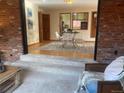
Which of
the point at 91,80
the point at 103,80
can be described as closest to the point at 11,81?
the point at 91,80

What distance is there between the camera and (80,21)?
9109mm

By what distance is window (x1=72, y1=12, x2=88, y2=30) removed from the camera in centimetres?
899

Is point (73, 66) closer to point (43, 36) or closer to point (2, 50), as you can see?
point (2, 50)

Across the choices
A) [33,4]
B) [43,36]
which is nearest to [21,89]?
[33,4]

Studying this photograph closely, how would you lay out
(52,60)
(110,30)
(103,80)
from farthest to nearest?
(52,60), (110,30), (103,80)

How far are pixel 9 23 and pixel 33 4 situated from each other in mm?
3433

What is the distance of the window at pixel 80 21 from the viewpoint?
8991mm

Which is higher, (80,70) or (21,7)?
(21,7)

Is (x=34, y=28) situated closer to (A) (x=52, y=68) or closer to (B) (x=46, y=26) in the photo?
(B) (x=46, y=26)

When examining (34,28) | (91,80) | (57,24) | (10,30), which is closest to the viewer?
(91,80)

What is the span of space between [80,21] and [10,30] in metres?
5.66

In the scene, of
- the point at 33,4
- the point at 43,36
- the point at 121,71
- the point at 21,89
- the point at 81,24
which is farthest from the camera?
the point at 43,36

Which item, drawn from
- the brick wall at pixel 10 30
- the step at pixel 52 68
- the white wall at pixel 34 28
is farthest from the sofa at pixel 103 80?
the white wall at pixel 34 28

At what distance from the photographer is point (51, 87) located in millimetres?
3057
